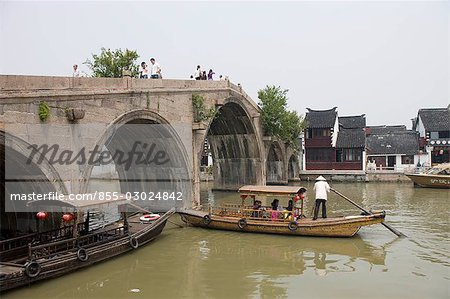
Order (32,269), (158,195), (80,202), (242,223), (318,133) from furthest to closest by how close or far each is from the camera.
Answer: (318,133) < (158,195) < (242,223) < (80,202) < (32,269)

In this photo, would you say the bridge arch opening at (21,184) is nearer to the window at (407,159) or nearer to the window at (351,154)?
the window at (351,154)

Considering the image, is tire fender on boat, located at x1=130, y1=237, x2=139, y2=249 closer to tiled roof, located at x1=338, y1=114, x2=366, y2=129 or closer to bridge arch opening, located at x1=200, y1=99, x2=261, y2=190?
bridge arch opening, located at x1=200, y1=99, x2=261, y2=190

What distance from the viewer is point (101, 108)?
13.9 metres

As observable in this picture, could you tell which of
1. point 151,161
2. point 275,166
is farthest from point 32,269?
point 275,166

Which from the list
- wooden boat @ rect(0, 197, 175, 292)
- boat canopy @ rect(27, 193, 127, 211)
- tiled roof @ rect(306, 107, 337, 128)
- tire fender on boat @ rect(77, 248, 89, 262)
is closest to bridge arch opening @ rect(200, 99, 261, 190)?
tiled roof @ rect(306, 107, 337, 128)

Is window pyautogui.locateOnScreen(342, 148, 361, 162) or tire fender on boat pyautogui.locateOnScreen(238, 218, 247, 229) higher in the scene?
window pyautogui.locateOnScreen(342, 148, 361, 162)

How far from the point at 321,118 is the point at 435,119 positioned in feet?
35.6

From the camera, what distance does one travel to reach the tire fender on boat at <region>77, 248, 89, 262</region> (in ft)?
33.9

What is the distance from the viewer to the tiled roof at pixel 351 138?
36.9 m

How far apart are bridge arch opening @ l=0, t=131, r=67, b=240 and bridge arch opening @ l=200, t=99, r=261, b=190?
617 inches

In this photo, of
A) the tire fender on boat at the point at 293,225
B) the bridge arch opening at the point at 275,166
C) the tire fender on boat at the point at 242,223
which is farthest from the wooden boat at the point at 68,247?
the bridge arch opening at the point at 275,166

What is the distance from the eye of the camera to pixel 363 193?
27.8m

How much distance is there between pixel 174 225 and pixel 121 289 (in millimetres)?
7560

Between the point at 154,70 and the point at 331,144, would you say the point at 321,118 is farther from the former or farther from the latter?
the point at 154,70
